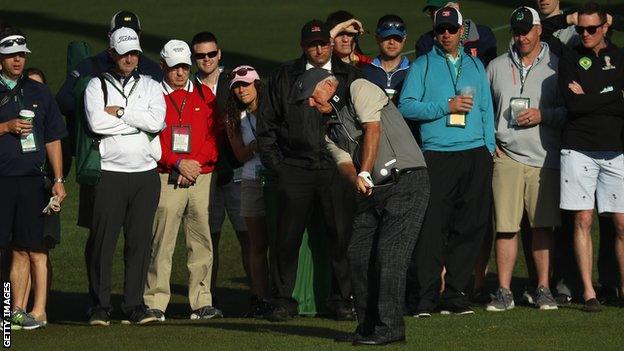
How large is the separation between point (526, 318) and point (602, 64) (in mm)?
2399

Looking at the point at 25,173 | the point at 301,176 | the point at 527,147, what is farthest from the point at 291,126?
the point at 25,173

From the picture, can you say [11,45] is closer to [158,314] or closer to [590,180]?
[158,314]

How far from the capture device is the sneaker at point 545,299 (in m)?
14.2

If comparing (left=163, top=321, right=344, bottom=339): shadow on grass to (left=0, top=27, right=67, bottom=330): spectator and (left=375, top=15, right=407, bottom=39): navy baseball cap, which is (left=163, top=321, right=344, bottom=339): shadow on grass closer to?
(left=0, top=27, right=67, bottom=330): spectator

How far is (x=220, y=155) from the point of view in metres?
14.8

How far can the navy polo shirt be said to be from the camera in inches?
536

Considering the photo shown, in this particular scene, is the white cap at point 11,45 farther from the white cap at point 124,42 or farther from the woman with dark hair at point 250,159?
the woman with dark hair at point 250,159

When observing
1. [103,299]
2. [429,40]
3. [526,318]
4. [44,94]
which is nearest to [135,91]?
[44,94]

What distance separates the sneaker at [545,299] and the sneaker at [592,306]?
332mm

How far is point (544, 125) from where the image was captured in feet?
47.6

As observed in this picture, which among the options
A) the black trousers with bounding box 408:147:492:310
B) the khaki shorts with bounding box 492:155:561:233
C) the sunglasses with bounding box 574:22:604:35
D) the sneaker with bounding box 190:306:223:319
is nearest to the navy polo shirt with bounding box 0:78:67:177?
the sneaker with bounding box 190:306:223:319

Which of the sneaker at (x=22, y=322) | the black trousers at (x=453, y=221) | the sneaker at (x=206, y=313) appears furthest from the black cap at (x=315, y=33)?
the sneaker at (x=22, y=322)

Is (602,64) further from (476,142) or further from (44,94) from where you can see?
(44,94)

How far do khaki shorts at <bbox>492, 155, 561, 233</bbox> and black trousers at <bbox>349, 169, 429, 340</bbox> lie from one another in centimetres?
253
